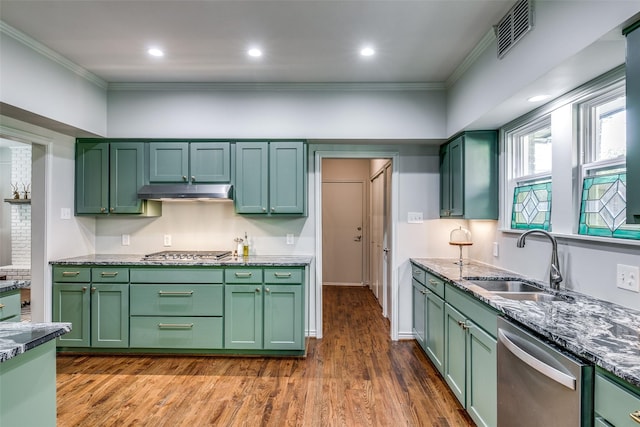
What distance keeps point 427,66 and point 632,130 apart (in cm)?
202

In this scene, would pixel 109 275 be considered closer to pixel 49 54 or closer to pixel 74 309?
pixel 74 309

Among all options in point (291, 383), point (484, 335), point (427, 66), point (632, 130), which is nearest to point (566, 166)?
point (632, 130)

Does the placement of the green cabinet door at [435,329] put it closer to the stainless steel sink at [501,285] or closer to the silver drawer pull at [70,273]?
the stainless steel sink at [501,285]

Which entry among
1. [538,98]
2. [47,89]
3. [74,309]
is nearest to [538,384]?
[538,98]

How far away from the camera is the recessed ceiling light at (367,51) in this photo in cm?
271

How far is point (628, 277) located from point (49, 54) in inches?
167

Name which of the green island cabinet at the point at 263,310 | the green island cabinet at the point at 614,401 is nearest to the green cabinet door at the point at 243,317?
the green island cabinet at the point at 263,310

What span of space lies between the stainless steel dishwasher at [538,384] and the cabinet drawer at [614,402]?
3 centimetres

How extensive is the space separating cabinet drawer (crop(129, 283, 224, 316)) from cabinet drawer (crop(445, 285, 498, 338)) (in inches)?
79.8

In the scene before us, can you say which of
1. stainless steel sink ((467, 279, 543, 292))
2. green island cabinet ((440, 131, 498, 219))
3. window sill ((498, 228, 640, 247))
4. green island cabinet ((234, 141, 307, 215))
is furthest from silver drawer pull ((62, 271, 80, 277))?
window sill ((498, 228, 640, 247))

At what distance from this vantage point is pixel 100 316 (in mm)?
3221

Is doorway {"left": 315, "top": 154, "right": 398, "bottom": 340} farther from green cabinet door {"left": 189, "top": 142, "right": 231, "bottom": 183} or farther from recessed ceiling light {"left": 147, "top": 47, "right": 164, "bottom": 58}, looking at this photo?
recessed ceiling light {"left": 147, "top": 47, "right": 164, "bottom": 58}

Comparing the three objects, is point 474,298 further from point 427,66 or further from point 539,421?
point 427,66

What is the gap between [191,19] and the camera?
2316 millimetres
